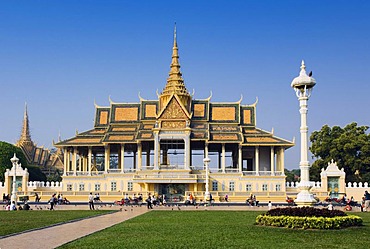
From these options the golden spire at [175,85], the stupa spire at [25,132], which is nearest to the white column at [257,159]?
the golden spire at [175,85]

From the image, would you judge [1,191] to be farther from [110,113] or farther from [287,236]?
[287,236]

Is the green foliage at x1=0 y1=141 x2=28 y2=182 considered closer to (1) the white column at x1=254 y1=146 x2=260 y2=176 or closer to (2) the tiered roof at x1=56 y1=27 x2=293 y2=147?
(2) the tiered roof at x1=56 y1=27 x2=293 y2=147

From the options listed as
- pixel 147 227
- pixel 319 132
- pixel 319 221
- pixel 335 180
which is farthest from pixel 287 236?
pixel 319 132

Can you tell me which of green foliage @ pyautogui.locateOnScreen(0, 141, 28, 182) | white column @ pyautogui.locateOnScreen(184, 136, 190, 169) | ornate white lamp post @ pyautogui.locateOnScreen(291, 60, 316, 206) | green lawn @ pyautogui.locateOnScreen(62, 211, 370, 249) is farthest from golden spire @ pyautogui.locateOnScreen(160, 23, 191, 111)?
green lawn @ pyautogui.locateOnScreen(62, 211, 370, 249)

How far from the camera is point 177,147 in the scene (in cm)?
6450

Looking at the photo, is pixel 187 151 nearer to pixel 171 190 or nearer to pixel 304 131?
pixel 171 190

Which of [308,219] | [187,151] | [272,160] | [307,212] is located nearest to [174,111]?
[187,151]

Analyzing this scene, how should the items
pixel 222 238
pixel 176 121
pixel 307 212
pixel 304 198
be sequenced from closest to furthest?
pixel 222 238
pixel 307 212
pixel 304 198
pixel 176 121

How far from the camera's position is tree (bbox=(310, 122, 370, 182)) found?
6525 centimetres

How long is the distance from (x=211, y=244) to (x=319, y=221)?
5.35m

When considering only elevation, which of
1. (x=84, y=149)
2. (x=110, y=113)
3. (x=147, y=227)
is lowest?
(x=147, y=227)

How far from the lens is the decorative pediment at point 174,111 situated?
61.0 m

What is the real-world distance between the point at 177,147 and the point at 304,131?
143 ft

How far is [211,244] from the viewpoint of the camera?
15.0 meters
